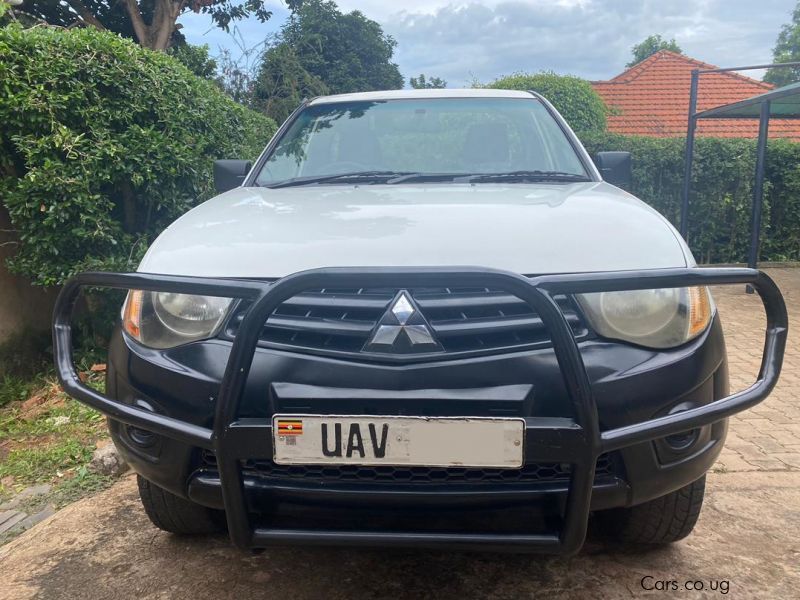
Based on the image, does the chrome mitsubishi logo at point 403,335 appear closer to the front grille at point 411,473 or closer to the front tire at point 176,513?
the front grille at point 411,473

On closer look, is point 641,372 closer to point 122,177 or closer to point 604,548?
point 604,548

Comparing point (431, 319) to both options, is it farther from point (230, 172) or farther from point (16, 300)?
point (16, 300)

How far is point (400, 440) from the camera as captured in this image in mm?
1540

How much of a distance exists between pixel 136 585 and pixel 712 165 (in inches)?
355

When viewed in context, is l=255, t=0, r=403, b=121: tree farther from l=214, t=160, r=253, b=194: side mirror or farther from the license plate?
the license plate

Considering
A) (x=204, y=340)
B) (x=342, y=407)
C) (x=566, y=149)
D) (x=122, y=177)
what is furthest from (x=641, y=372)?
(x=122, y=177)

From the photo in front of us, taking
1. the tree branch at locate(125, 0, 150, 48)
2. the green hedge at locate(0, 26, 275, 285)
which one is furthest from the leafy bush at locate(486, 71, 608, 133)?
the green hedge at locate(0, 26, 275, 285)

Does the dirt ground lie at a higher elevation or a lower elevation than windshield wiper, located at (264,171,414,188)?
lower

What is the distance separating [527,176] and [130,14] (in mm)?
10964

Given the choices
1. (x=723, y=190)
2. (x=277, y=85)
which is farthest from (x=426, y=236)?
(x=277, y=85)

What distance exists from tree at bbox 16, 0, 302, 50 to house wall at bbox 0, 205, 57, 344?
294 inches

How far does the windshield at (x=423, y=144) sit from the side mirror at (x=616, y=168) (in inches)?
8.3

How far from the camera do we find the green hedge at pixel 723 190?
9000 mm

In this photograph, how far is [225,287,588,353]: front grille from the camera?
1.64 m
